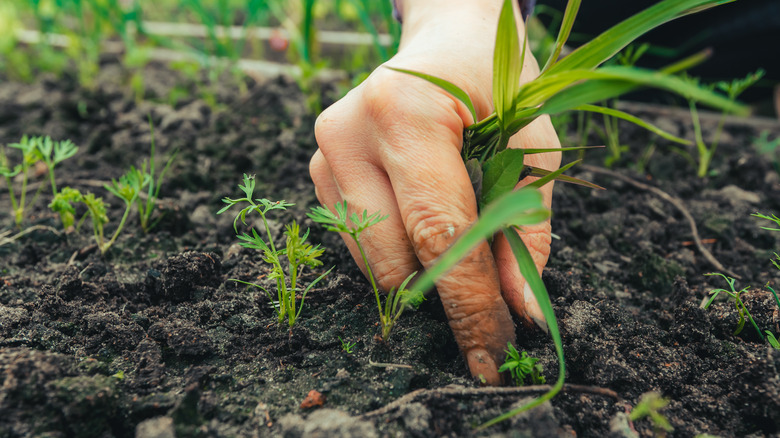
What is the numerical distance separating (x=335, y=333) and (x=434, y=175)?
1.59 ft

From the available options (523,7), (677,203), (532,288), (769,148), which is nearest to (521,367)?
(532,288)

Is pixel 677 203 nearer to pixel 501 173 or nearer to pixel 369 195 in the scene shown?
pixel 501 173

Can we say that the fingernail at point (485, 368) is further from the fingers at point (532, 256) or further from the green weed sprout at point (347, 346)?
the green weed sprout at point (347, 346)

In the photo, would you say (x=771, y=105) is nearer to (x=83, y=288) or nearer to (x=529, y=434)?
(x=529, y=434)

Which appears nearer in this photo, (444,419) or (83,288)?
(444,419)

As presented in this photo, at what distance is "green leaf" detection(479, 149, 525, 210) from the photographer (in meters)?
1.06

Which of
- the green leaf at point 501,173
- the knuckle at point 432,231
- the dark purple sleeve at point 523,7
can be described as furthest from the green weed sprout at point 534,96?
the dark purple sleeve at point 523,7

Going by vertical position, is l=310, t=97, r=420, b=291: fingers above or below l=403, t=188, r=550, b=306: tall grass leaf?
below

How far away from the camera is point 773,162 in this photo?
2328mm

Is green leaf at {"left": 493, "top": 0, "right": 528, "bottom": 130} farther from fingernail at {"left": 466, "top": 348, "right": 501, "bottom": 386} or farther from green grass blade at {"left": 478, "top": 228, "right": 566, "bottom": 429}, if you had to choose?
fingernail at {"left": 466, "top": 348, "right": 501, "bottom": 386}

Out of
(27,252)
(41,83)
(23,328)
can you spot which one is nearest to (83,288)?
(23,328)

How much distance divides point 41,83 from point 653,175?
3.55m

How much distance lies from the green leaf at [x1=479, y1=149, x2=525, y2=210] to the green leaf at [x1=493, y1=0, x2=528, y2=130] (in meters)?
0.07

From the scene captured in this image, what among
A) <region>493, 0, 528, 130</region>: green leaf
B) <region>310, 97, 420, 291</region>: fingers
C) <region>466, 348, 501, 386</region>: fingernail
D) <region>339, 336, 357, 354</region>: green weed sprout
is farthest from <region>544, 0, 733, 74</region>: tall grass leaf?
<region>339, 336, 357, 354</region>: green weed sprout
